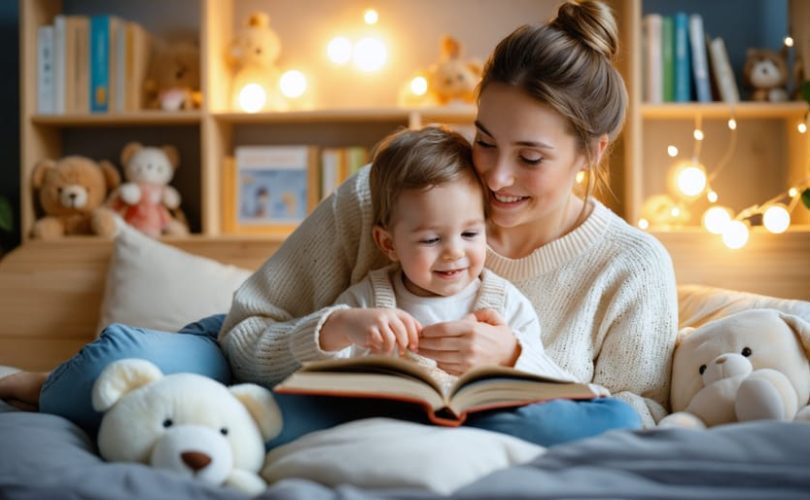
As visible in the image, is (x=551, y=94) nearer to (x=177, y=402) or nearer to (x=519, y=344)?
(x=519, y=344)

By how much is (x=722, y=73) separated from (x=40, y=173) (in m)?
2.21

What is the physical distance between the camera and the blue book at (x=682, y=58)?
271cm

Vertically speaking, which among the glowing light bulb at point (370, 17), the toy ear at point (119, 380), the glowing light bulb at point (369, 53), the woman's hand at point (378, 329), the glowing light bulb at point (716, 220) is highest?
the glowing light bulb at point (370, 17)

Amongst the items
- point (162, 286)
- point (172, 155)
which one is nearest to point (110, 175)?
point (172, 155)

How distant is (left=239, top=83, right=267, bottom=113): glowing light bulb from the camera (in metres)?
2.92

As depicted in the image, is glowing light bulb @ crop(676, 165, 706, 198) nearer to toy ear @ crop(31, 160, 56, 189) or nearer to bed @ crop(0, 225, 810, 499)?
bed @ crop(0, 225, 810, 499)

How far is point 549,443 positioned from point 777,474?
0.28 metres

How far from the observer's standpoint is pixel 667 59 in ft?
8.92

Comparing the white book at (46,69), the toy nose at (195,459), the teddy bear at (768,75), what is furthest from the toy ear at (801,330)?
the white book at (46,69)

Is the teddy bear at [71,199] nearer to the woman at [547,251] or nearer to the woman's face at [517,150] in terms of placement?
the woman at [547,251]

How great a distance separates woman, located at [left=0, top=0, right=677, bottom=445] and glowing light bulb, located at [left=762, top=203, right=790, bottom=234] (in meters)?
0.98

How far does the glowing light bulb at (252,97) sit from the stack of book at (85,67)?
0.35 meters

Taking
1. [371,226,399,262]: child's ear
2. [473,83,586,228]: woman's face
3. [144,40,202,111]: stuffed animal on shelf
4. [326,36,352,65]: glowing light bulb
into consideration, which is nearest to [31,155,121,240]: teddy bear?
[144,40,202,111]: stuffed animal on shelf

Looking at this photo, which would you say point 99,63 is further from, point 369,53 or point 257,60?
point 369,53
